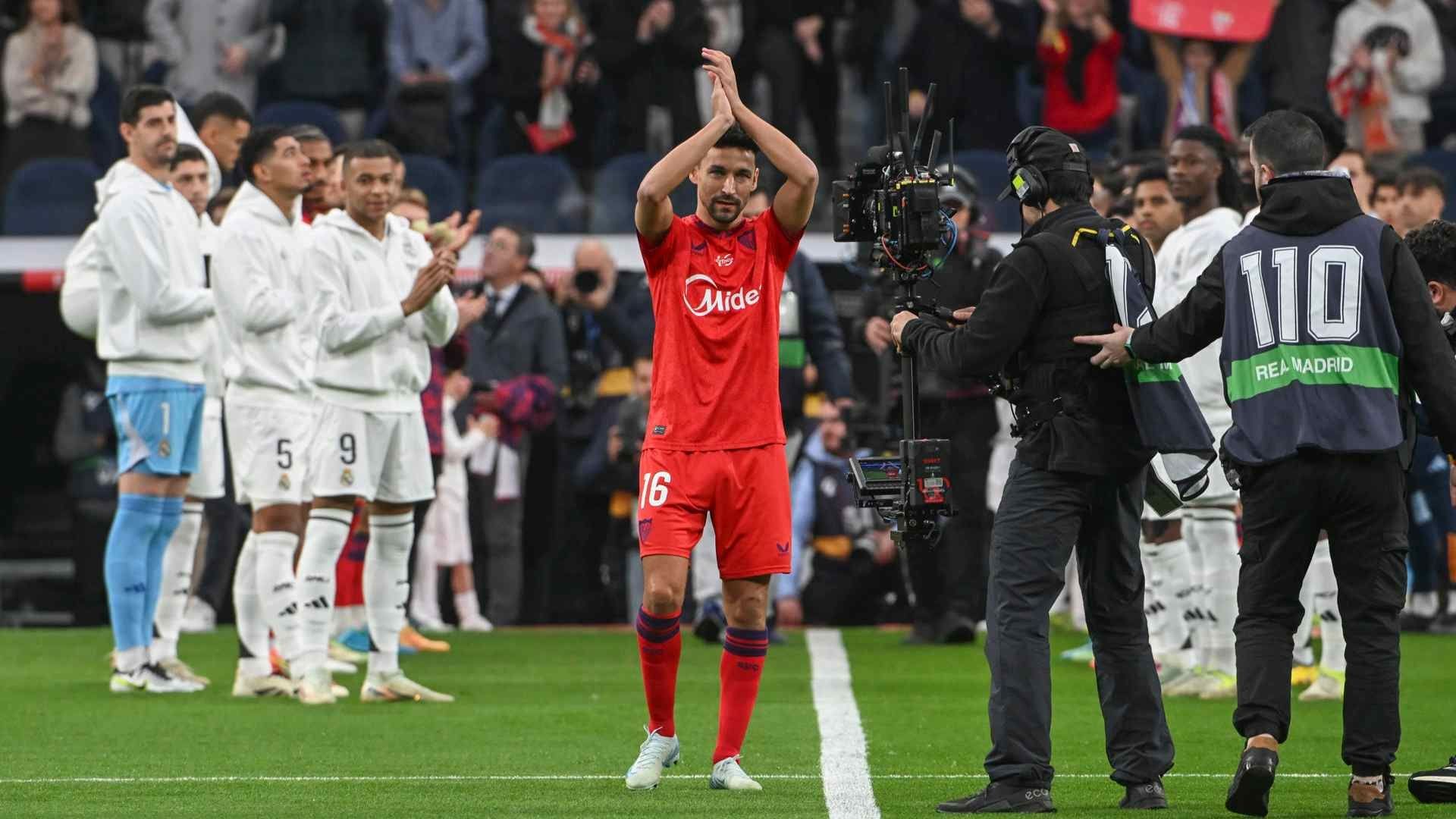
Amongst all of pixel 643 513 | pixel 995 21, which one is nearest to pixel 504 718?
pixel 643 513

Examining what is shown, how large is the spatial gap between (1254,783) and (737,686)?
170cm

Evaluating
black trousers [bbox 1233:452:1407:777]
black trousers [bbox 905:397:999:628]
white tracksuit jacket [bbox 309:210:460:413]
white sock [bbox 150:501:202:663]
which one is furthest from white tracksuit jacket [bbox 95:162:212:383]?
black trousers [bbox 1233:452:1407:777]

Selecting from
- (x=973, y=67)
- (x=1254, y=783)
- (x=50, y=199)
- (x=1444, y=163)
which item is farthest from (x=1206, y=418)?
(x=50, y=199)

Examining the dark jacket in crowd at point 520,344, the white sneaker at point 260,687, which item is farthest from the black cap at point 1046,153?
the dark jacket in crowd at point 520,344

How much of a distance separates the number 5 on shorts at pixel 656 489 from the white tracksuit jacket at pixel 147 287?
3.65 meters

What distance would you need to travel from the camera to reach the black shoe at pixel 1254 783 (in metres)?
5.61

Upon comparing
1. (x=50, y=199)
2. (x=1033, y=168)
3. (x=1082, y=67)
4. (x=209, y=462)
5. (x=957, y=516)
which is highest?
(x=1082, y=67)

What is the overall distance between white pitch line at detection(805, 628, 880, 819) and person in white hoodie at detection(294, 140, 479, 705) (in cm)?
190

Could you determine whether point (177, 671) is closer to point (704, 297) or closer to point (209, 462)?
point (209, 462)

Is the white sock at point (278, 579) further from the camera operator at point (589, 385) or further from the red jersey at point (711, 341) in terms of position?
the camera operator at point (589, 385)

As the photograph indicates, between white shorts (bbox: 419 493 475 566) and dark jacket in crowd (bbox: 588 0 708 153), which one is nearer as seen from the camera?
white shorts (bbox: 419 493 475 566)

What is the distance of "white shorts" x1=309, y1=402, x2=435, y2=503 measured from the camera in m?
8.80

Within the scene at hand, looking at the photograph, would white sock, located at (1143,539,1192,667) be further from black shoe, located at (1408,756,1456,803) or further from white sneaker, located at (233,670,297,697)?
white sneaker, located at (233,670,297,697)

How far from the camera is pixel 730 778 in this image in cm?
649
